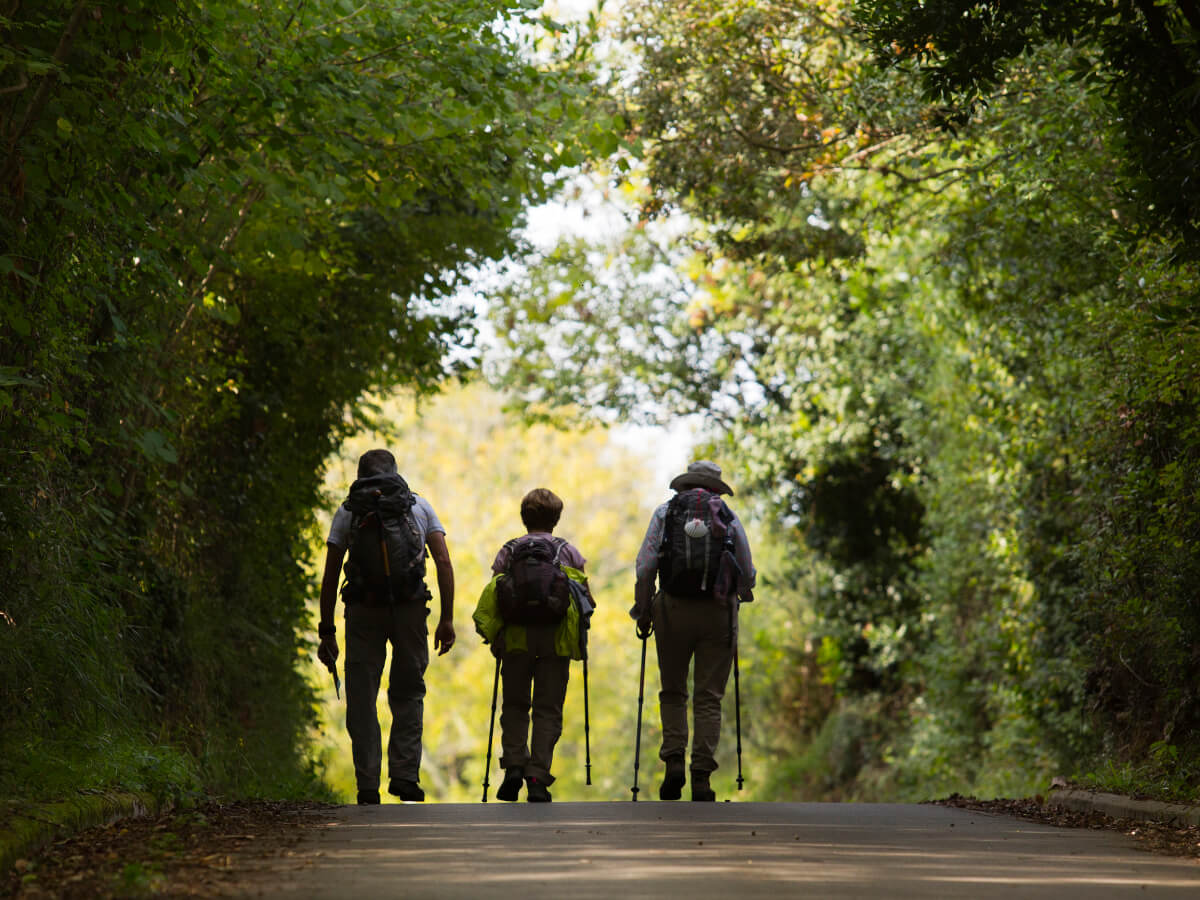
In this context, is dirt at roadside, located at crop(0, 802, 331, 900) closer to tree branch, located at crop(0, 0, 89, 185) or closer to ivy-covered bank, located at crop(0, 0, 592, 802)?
ivy-covered bank, located at crop(0, 0, 592, 802)

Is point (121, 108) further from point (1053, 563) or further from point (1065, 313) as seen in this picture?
point (1053, 563)

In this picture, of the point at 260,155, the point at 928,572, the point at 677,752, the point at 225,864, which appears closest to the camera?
the point at 225,864

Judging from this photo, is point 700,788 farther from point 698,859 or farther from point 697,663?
point 698,859

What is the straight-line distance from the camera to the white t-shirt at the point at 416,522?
33.4 feet

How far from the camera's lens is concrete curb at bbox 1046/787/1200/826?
8.44m

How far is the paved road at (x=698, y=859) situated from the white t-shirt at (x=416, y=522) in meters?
1.86

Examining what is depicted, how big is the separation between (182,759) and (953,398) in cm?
1232

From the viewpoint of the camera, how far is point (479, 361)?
53.1ft

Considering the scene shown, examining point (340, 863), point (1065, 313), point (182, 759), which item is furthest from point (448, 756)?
point (340, 863)

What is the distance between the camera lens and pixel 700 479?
11.0 metres

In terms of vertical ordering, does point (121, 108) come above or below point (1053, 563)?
above

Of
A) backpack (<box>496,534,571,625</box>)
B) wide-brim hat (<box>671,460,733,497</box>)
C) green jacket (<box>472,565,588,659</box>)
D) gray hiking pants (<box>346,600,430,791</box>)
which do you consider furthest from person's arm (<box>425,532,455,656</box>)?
wide-brim hat (<box>671,460,733,497</box>)

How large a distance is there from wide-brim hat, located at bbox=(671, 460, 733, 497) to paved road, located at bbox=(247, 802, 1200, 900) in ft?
8.67

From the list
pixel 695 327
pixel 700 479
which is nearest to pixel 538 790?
pixel 700 479
